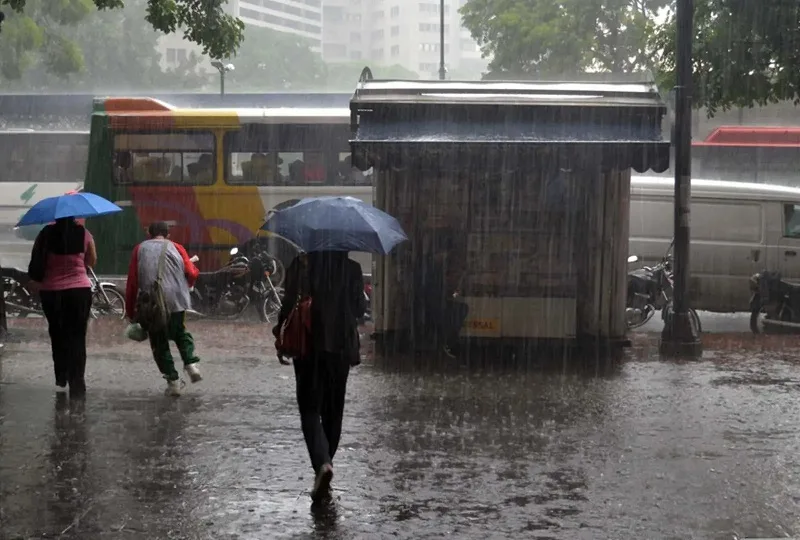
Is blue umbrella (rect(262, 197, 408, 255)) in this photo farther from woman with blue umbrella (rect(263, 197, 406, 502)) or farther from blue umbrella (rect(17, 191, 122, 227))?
blue umbrella (rect(17, 191, 122, 227))

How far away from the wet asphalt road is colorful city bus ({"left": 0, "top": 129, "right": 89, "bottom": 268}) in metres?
16.0

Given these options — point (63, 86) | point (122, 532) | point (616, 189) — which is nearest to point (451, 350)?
point (616, 189)

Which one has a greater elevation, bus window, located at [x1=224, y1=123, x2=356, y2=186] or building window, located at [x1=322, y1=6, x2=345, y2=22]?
building window, located at [x1=322, y1=6, x2=345, y2=22]

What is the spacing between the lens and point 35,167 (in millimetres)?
28594

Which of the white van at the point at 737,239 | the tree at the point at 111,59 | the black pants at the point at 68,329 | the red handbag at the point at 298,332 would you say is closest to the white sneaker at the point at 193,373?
the black pants at the point at 68,329

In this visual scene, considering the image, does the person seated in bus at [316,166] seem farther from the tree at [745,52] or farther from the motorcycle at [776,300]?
the motorcycle at [776,300]

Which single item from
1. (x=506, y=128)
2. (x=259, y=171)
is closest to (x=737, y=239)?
(x=506, y=128)

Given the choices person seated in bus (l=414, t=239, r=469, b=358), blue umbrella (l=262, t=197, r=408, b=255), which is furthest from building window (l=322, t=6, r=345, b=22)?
blue umbrella (l=262, t=197, r=408, b=255)

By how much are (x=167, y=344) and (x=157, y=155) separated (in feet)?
32.4

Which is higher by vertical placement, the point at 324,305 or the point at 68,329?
the point at 324,305

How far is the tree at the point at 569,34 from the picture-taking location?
38.9 m

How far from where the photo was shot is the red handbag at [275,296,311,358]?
7.04 meters

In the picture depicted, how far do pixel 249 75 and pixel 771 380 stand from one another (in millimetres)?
71880

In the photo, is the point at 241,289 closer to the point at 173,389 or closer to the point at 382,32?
the point at 173,389
